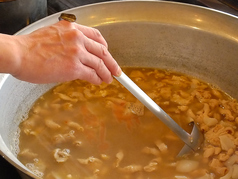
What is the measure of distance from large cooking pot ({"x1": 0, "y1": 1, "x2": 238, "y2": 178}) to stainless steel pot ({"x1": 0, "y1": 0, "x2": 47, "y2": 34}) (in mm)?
82

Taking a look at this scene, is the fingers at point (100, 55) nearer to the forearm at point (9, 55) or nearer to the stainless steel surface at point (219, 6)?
the forearm at point (9, 55)

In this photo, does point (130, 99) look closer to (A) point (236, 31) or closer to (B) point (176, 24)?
(B) point (176, 24)

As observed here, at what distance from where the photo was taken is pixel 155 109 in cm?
125

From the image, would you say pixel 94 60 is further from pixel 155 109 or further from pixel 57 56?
pixel 155 109

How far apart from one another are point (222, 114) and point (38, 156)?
2.38 ft

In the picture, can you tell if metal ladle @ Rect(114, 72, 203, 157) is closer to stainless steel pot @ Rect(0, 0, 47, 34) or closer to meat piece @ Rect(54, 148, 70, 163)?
meat piece @ Rect(54, 148, 70, 163)

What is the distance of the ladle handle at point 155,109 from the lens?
1.15 metres

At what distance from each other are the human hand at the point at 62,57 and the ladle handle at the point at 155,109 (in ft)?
0.26

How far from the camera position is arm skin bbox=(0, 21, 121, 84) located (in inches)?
35.9

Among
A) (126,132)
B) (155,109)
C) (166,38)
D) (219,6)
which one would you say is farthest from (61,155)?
(219,6)

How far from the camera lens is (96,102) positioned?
1497mm

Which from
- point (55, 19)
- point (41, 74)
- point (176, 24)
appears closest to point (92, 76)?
point (41, 74)


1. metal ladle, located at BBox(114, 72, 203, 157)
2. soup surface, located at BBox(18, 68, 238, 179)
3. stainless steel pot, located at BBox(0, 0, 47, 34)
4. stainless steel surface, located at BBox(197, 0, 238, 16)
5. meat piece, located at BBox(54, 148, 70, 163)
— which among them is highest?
stainless steel surface, located at BBox(197, 0, 238, 16)

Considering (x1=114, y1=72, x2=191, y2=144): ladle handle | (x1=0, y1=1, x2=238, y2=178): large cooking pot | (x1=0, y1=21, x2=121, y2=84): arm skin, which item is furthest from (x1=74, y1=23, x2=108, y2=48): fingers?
(x1=0, y1=1, x2=238, y2=178): large cooking pot
